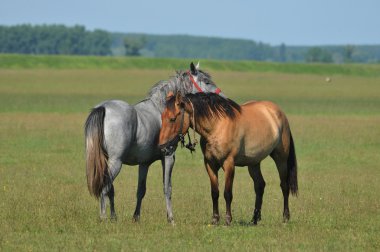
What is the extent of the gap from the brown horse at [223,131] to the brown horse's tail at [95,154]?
915 mm

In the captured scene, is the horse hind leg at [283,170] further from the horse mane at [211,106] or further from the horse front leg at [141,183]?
the horse front leg at [141,183]

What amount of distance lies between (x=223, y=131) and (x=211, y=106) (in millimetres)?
377

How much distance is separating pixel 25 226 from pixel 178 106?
265 cm

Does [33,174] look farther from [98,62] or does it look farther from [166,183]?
[98,62]

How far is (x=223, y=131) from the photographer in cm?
1245

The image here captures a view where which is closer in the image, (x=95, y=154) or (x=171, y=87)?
(x=95, y=154)

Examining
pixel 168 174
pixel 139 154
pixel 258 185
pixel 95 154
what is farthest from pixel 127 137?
pixel 258 185

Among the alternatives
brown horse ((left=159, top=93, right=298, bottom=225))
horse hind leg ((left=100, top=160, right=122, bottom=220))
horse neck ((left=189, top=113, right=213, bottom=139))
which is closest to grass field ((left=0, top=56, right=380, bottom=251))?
horse hind leg ((left=100, top=160, right=122, bottom=220))

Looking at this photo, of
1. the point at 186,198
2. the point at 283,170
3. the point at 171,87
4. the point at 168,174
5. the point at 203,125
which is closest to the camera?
the point at 203,125

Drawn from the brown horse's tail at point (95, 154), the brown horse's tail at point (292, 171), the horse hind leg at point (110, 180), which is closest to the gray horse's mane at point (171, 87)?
the brown horse's tail at point (95, 154)

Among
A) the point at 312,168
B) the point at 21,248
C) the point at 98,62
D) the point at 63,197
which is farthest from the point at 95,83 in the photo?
the point at 21,248

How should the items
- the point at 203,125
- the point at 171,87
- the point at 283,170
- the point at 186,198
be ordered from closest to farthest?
the point at 203,125, the point at 171,87, the point at 283,170, the point at 186,198

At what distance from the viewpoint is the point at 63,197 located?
1596cm

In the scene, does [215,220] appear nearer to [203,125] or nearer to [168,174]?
[168,174]
